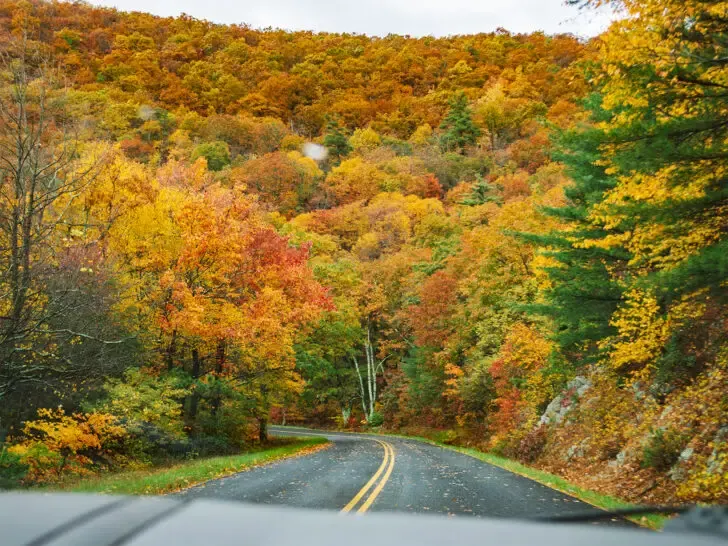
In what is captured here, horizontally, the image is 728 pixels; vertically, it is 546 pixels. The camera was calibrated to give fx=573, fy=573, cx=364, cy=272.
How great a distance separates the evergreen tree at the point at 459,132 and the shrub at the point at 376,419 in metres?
47.2

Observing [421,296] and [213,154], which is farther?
[213,154]

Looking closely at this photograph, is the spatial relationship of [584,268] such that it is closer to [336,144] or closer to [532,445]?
[532,445]

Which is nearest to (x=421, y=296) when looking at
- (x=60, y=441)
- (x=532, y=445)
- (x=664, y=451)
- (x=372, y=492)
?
(x=532, y=445)

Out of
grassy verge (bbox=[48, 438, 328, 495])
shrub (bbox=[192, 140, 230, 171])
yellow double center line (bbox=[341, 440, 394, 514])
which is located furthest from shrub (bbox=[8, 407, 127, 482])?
shrub (bbox=[192, 140, 230, 171])

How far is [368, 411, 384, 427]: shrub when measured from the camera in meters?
46.6

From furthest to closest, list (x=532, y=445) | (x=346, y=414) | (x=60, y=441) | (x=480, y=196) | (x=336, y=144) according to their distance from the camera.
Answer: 1. (x=336, y=144)
2. (x=346, y=414)
3. (x=480, y=196)
4. (x=532, y=445)
5. (x=60, y=441)

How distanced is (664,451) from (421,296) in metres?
25.4

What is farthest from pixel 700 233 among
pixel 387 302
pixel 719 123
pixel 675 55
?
pixel 387 302

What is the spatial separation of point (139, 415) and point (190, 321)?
124 inches

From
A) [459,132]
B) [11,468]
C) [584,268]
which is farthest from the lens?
[459,132]

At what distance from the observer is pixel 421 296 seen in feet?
119

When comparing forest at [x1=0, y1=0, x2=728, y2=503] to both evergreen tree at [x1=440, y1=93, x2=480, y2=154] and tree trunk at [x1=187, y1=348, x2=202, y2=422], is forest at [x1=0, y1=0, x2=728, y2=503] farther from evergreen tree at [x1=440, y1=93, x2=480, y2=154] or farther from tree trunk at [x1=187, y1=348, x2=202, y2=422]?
evergreen tree at [x1=440, y1=93, x2=480, y2=154]

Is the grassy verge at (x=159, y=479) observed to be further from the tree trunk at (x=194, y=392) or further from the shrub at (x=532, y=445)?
the shrub at (x=532, y=445)

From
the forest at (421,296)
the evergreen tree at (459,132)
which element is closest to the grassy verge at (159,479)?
the forest at (421,296)
